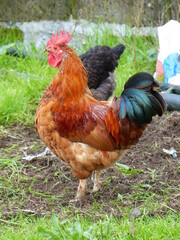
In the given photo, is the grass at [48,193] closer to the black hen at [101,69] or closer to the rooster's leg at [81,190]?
the rooster's leg at [81,190]

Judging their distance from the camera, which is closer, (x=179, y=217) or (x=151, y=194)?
(x=179, y=217)

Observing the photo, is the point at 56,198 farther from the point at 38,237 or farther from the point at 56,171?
the point at 38,237

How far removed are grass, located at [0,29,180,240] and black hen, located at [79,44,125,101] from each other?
79cm

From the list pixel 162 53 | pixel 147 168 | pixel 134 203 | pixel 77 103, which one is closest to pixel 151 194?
pixel 134 203

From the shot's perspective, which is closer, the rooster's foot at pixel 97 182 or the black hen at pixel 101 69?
the rooster's foot at pixel 97 182

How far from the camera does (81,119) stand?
150 inches

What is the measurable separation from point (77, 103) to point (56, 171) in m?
1.02

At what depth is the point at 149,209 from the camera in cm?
368

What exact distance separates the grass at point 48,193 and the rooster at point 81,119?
457 mm

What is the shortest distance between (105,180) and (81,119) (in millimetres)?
892

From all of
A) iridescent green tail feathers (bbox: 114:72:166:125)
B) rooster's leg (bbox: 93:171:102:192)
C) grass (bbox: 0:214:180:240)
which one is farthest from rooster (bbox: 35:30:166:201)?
grass (bbox: 0:214:180:240)

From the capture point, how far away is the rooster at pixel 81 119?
12.5 feet

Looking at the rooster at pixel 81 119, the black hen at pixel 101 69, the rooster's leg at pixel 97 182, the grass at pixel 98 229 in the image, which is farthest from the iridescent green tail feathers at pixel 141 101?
the black hen at pixel 101 69

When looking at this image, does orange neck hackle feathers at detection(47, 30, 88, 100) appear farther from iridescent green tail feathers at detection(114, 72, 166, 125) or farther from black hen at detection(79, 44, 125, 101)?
black hen at detection(79, 44, 125, 101)
